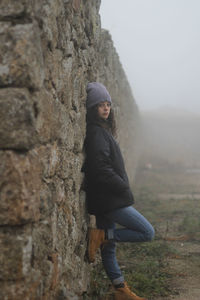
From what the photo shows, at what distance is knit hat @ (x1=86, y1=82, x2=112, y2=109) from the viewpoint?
347cm

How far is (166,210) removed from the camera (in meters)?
7.90

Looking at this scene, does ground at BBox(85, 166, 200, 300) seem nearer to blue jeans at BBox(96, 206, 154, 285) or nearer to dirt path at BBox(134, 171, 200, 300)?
dirt path at BBox(134, 171, 200, 300)

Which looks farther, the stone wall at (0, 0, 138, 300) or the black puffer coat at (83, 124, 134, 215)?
the black puffer coat at (83, 124, 134, 215)

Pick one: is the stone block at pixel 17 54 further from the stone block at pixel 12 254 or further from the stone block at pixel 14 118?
the stone block at pixel 12 254

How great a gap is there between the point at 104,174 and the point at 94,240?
0.70 metres

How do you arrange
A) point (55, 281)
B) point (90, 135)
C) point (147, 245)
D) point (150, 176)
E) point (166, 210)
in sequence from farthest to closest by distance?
point (150, 176)
point (166, 210)
point (147, 245)
point (90, 135)
point (55, 281)

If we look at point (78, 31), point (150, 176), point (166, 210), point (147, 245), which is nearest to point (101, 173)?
point (78, 31)

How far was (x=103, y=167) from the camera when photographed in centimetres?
313

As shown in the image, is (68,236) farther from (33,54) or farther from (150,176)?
(150,176)

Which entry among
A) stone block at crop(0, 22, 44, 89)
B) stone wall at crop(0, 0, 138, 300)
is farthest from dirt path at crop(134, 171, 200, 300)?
stone block at crop(0, 22, 44, 89)

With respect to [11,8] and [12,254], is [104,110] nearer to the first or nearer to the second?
[11,8]

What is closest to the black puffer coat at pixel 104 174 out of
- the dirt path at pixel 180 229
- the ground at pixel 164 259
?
the ground at pixel 164 259

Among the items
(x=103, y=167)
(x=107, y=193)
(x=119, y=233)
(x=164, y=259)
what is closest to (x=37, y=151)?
(x=103, y=167)

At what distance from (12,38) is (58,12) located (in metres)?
0.66
